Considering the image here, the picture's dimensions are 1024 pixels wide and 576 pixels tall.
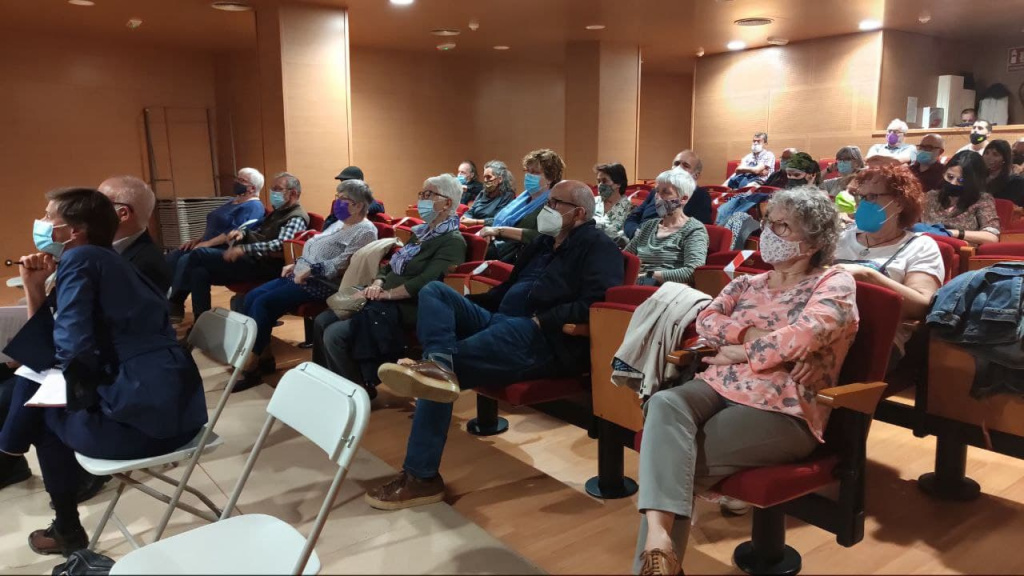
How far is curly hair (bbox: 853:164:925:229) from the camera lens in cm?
289

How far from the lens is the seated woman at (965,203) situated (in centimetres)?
447

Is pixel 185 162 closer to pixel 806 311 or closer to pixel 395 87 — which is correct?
pixel 395 87

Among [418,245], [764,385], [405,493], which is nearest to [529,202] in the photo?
[418,245]

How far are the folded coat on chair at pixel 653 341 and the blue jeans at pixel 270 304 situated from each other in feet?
8.31

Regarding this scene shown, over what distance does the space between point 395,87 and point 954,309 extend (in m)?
10.3

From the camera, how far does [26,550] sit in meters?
2.55

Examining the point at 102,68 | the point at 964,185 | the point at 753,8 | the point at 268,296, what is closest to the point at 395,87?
the point at 102,68

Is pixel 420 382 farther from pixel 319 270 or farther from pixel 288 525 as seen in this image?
pixel 319 270

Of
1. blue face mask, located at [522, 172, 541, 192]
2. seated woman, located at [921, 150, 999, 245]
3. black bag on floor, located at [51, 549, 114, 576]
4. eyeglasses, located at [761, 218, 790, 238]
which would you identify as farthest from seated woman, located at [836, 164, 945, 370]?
black bag on floor, located at [51, 549, 114, 576]

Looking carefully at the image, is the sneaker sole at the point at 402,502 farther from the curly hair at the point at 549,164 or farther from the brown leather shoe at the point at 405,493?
the curly hair at the point at 549,164

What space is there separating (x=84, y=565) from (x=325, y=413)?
3.95 feet

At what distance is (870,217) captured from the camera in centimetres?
292

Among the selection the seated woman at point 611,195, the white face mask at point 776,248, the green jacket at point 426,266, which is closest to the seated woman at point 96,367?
the green jacket at point 426,266

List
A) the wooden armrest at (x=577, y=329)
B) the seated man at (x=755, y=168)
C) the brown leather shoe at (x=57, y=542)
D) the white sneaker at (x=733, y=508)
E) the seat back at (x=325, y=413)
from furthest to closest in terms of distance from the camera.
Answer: the seated man at (x=755, y=168)
the wooden armrest at (x=577, y=329)
the white sneaker at (x=733, y=508)
the brown leather shoe at (x=57, y=542)
the seat back at (x=325, y=413)
